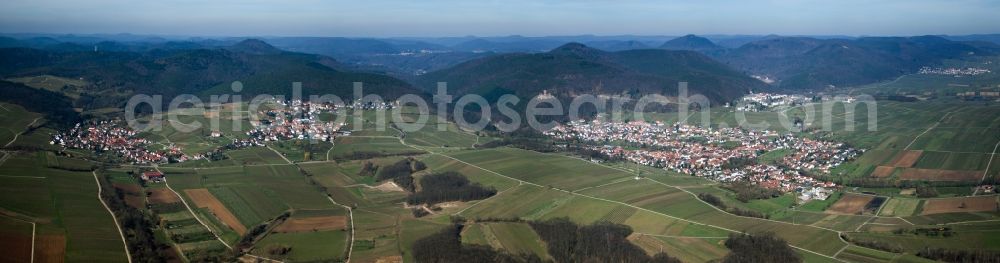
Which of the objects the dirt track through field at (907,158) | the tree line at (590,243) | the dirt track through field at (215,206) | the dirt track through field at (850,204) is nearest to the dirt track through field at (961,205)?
the dirt track through field at (850,204)

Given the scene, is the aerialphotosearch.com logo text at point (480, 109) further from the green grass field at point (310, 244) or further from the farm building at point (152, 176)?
the green grass field at point (310, 244)

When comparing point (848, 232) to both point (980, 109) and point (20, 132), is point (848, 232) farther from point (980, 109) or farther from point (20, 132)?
point (20, 132)

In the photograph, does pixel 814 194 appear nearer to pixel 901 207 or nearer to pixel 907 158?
pixel 901 207

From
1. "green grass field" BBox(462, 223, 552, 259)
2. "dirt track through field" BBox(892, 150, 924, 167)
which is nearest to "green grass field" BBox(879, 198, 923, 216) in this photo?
"dirt track through field" BBox(892, 150, 924, 167)

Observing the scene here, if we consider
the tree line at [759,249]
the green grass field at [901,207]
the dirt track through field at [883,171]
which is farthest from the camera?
the dirt track through field at [883,171]

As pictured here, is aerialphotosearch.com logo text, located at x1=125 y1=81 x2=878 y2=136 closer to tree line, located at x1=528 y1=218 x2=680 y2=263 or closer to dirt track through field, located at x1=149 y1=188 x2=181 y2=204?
dirt track through field, located at x1=149 y1=188 x2=181 y2=204

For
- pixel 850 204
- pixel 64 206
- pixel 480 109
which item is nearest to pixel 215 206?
pixel 64 206

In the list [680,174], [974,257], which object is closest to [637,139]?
[680,174]
